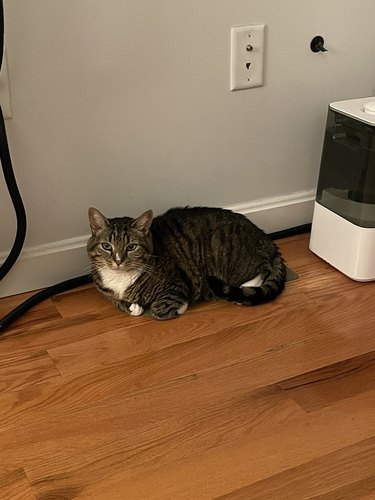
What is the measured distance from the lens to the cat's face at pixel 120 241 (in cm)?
157

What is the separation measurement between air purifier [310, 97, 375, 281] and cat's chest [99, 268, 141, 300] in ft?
1.62

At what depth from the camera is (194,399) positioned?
1371mm

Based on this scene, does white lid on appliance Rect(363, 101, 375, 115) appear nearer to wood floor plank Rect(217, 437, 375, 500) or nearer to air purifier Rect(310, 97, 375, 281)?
air purifier Rect(310, 97, 375, 281)

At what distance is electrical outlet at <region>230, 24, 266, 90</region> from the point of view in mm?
1689

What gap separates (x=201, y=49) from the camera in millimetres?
1659

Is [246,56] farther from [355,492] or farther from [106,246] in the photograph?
[355,492]

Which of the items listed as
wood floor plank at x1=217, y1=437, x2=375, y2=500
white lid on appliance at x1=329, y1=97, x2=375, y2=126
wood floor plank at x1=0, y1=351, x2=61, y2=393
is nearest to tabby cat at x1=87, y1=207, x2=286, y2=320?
wood floor plank at x1=0, y1=351, x2=61, y2=393

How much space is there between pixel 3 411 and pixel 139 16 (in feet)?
2.79

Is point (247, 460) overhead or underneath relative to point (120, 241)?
underneath

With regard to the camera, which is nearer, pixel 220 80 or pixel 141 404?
pixel 141 404

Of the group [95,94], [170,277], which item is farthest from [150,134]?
[170,277]

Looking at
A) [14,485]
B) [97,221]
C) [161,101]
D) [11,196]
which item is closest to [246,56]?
[161,101]

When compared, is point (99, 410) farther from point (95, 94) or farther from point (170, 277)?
point (95, 94)

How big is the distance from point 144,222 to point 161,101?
286mm
